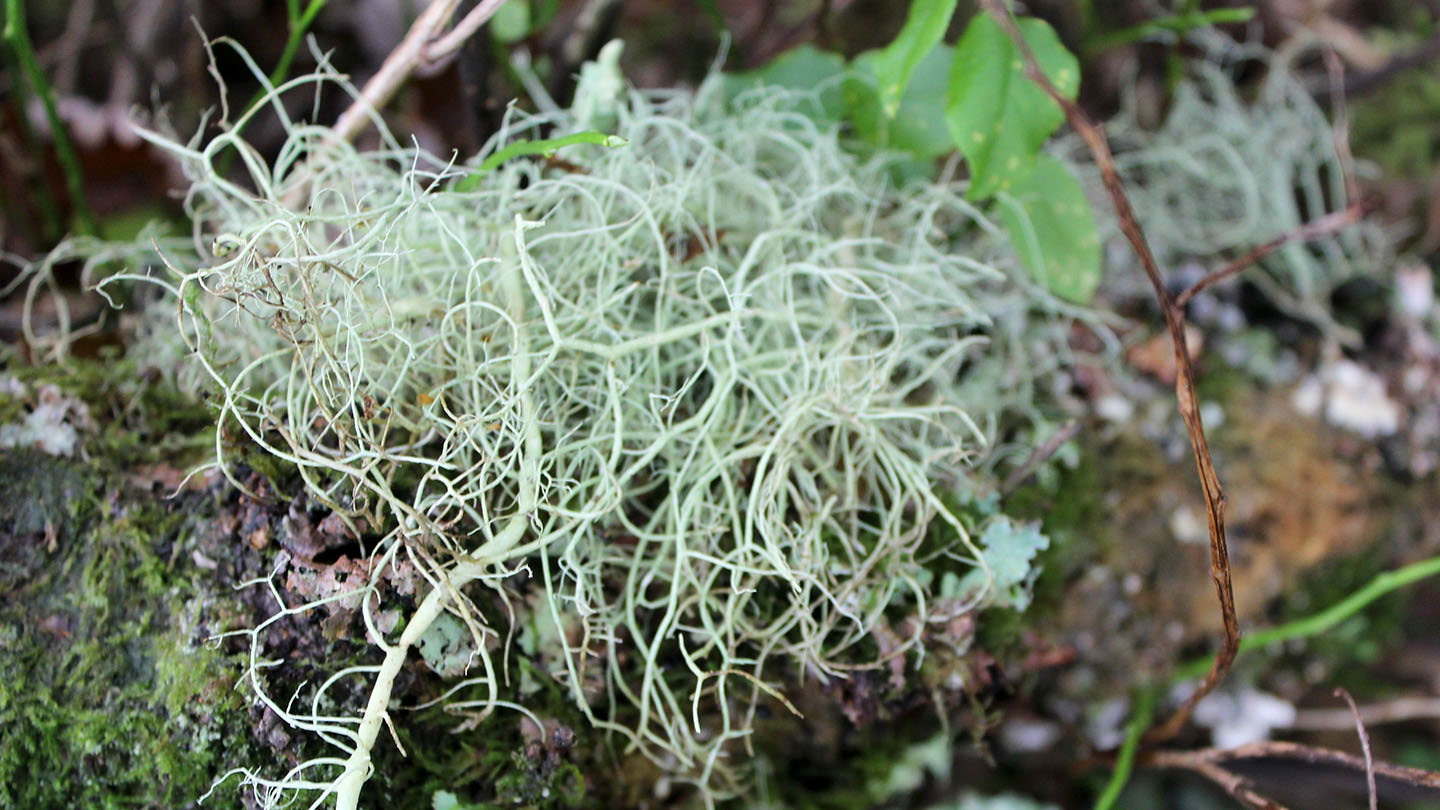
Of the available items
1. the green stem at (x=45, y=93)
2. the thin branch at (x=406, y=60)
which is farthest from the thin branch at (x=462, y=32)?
the green stem at (x=45, y=93)

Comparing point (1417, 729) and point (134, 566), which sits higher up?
point (134, 566)

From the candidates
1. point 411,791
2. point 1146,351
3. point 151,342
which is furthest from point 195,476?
point 1146,351

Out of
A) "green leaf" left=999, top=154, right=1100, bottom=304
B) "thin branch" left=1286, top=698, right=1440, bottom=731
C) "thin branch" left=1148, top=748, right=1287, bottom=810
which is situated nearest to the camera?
"thin branch" left=1148, top=748, right=1287, bottom=810

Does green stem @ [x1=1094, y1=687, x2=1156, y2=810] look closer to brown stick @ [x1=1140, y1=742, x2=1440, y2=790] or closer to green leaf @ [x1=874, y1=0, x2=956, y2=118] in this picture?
brown stick @ [x1=1140, y1=742, x2=1440, y2=790]

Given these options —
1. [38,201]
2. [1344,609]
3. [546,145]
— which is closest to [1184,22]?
[1344,609]

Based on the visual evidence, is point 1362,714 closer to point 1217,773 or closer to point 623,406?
point 1217,773

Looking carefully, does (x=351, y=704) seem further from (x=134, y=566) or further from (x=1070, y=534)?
(x=1070, y=534)

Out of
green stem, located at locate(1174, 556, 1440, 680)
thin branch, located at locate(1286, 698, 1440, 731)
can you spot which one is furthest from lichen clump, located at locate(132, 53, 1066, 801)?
thin branch, located at locate(1286, 698, 1440, 731)
